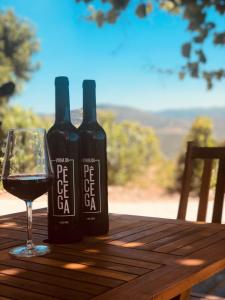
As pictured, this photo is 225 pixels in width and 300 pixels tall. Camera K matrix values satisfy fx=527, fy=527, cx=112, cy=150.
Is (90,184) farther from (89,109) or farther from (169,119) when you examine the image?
(169,119)

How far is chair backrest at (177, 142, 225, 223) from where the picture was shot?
1778mm

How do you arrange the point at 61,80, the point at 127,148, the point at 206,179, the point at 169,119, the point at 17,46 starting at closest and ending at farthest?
the point at 61,80
the point at 206,179
the point at 127,148
the point at 17,46
the point at 169,119

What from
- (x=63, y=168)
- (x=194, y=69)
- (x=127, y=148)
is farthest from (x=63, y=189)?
(x=127, y=148)

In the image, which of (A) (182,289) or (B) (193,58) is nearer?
(A) (182,289)

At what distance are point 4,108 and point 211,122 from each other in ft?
7.08

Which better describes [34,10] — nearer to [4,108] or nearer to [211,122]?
[4,108]

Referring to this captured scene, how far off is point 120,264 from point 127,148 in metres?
5.07

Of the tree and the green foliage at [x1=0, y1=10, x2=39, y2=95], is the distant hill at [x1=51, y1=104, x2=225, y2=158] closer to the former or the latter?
the green foliage at [x1=0, y1=10, x2=39, y2=95]

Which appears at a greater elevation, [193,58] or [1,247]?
[193,58]

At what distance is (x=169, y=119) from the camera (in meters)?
7.20

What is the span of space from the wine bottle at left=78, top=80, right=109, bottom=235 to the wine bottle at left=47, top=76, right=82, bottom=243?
5 centimetres

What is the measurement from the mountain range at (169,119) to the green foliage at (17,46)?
104 centimetres

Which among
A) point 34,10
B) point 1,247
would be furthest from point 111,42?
point 1,247

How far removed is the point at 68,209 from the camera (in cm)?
100
